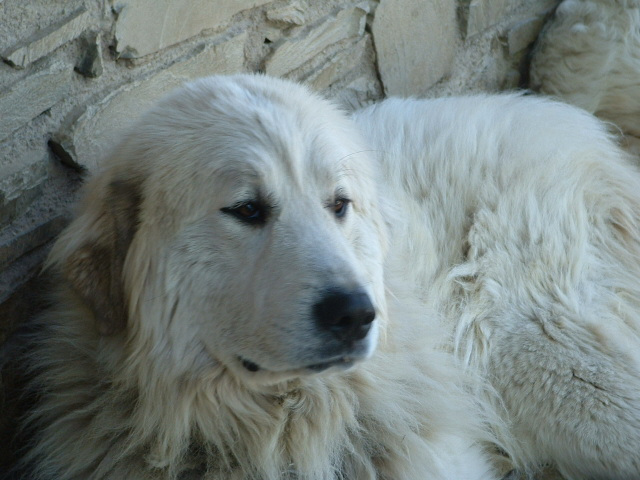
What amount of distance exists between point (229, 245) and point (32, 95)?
0.99 meters

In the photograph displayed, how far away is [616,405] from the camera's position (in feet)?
9.92

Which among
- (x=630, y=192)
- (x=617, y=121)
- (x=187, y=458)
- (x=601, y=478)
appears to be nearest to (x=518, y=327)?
(x=601, y=478)

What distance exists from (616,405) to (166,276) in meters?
1.76

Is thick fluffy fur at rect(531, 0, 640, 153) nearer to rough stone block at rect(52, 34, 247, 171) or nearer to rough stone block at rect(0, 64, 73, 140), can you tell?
rough stone block at rect(52, 34, 247, 171)

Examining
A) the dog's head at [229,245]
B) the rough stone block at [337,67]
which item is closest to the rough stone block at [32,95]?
the dog's head at [229,245]

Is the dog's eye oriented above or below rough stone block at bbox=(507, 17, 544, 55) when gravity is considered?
above

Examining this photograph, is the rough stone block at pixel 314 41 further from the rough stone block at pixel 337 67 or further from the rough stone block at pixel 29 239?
the rough stone block at pixel 29 239

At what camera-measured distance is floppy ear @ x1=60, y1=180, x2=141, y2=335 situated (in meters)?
2.55

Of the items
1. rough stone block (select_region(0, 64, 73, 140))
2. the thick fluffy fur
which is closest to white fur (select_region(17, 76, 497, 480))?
rough stone block (select_region(0, 64, 73, 140))

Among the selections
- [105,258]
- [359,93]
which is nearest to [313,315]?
[105,258]

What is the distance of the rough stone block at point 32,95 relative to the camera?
9.12ft

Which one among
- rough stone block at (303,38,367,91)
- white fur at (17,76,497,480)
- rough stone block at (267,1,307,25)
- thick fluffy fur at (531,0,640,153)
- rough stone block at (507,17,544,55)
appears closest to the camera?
white fur at (17,76,497,480)

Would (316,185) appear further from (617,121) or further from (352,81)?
(617,121)

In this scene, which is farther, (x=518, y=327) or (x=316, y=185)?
(x=518, y=327)
